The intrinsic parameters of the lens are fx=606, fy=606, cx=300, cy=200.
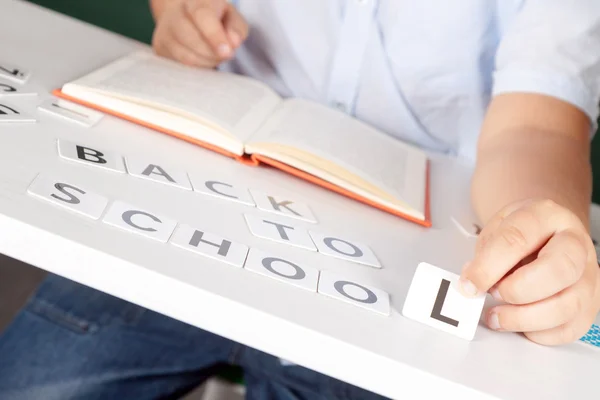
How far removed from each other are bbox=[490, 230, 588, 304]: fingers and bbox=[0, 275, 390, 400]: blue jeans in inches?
13.1

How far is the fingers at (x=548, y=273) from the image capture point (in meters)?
0.43

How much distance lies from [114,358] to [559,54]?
60 cm

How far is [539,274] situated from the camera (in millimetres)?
424

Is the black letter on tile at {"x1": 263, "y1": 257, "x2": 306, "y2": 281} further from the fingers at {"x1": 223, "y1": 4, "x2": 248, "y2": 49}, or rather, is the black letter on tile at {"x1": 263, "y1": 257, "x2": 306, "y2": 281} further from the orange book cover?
the fingers at {"x1": 223, "y1": 4, "x2": 248, "y2": 49}

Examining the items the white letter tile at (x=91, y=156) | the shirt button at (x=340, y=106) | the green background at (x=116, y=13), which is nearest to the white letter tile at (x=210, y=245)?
the white letter tile at (x=91, y=156)

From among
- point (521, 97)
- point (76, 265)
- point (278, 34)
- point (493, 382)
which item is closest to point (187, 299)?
point (76, 265)

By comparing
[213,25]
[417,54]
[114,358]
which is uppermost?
[417,54]

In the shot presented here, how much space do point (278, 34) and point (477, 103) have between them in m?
0.31

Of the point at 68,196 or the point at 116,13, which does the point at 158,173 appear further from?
the point at 116,13

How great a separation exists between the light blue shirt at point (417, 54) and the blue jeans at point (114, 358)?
376mm

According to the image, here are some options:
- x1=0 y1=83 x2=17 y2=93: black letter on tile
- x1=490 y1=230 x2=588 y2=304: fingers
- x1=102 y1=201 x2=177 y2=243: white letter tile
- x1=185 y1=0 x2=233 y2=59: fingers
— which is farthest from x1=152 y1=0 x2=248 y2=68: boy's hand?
x1=490 y1=230 x2=588 y2=304: fingers

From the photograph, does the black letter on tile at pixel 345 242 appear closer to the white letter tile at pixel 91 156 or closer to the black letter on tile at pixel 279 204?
the black letter on tile at pixel 279 204

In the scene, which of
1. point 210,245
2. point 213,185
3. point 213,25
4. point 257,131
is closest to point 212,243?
point 210,245

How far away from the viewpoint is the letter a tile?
438 mm
